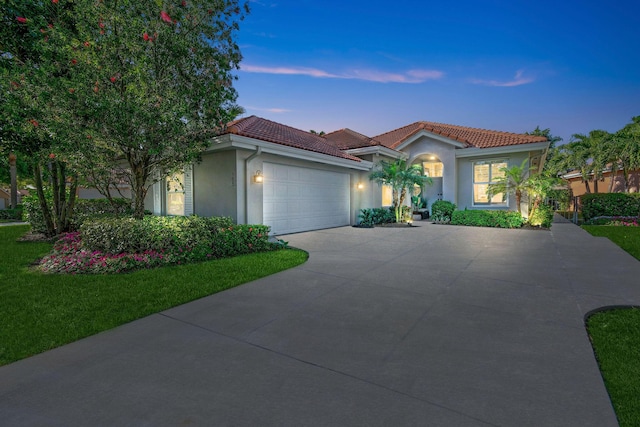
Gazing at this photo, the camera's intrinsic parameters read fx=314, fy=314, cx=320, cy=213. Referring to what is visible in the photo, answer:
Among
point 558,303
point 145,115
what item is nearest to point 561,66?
point 558,303

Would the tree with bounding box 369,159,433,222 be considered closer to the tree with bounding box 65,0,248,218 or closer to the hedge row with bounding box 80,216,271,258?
the hedge row with bounding box 80,216,271,258

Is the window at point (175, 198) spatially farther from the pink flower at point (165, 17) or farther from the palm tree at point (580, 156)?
the palm tree at point (580, 156)

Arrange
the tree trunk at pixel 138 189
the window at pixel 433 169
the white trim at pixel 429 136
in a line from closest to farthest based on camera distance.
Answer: the tree trunk at pixel 138 189
the white trim at pixel 429 136
the window at pixel 433 169

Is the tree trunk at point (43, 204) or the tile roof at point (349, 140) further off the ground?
the tile roof at point (349, 140)

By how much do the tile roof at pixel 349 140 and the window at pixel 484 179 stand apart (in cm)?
521

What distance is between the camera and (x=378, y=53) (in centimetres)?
1599

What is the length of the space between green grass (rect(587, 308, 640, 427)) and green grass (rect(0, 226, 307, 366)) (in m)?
4.59

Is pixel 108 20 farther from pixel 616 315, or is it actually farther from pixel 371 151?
pixel 371 151

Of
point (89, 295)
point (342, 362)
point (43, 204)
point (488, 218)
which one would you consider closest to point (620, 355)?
point (342, 362)

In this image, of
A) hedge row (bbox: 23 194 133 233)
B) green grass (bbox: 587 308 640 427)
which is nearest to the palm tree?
green grass (bbox: 587 308 640 427)

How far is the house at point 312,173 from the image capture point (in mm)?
9891

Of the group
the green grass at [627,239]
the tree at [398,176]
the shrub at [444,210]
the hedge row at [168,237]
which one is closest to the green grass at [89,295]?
the hedge row at [168,237]

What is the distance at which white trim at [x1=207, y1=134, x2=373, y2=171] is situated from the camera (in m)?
9.00

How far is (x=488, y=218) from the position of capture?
14016mm
